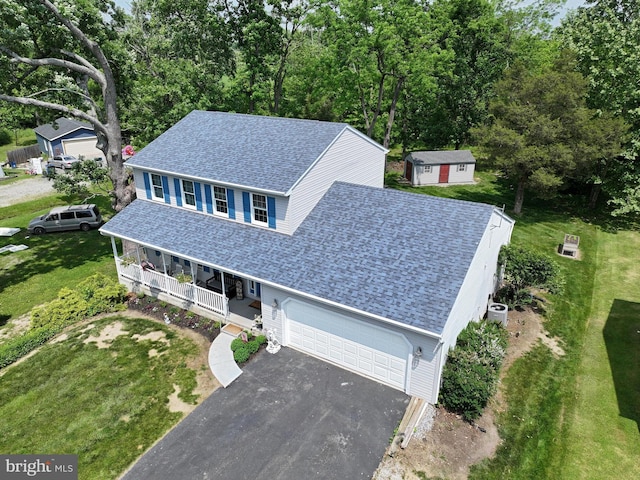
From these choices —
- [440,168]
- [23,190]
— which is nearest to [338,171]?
[440,168]

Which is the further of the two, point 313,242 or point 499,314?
point 499,314

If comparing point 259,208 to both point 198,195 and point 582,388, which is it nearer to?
point 198,195

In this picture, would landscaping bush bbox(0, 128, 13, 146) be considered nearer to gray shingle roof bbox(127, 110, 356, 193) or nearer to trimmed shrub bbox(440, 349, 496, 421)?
gray shingle roof bbox(127, 110, 356, 193)

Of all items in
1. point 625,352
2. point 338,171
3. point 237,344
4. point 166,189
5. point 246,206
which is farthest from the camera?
point 166,189

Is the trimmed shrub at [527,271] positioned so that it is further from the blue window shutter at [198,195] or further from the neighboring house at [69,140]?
the neighboring house at [69,140]

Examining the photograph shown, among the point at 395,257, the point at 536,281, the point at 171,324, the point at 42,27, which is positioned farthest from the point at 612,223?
the point at 42,27

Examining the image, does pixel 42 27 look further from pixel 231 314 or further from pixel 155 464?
pixel 155 464
